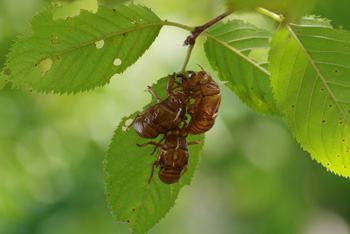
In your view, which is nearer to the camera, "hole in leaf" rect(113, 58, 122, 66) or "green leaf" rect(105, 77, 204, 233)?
"hole in leaf" rect(113, 58, 122, 66)

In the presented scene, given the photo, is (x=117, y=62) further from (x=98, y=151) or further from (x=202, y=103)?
(x=98, y=151)

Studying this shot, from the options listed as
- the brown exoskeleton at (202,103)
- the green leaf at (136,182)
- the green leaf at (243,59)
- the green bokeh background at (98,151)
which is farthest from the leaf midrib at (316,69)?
the green bokeh background at (98,151)

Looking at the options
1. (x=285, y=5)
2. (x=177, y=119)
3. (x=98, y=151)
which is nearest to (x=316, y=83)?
(x=177, y=119)

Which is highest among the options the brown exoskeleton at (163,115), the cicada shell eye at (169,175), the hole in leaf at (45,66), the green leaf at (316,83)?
the green leaf at (316,83)

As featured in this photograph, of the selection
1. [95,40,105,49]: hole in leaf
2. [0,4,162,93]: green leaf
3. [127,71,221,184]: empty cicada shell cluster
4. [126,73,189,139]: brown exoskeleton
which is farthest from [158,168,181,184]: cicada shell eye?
[95,40,105,49]: hole in leaf

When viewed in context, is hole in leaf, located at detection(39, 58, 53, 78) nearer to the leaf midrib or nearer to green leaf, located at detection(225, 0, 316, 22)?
the leaf midrib

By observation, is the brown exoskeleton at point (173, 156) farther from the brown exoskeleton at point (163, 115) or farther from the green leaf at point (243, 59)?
the green leaf at point (243, 59)
